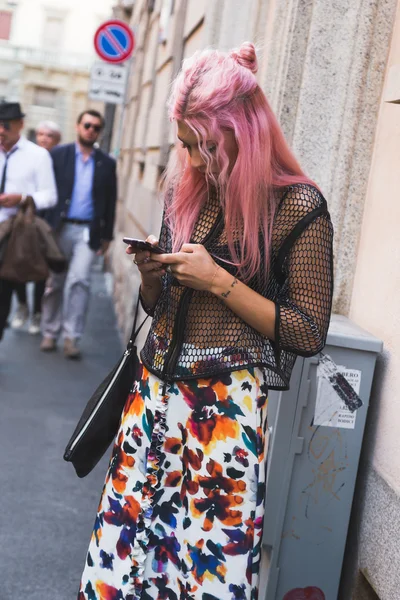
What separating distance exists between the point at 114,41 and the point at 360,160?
8.67m

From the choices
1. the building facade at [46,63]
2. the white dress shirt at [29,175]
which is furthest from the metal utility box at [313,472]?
the building facade at [46,63]

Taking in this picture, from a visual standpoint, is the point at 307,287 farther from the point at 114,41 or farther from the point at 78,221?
the point at 114,41

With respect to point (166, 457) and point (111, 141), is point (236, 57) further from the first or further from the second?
point (111, 141)

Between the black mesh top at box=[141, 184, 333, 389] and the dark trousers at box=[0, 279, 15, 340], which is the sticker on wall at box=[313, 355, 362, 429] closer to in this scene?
the black mesh top at box=[141, 184, 333, 389]

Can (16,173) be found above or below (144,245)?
above

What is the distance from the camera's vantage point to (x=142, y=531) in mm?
2553

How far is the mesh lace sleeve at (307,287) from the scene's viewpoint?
95.3 inches

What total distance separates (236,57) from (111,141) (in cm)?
2037

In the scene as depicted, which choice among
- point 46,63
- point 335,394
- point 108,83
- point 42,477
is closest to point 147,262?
point 335,394

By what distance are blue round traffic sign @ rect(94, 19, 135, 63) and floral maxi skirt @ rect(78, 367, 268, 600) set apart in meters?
10.0

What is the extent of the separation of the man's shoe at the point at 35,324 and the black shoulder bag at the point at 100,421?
6.60 meters

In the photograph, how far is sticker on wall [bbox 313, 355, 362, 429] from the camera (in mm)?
3297

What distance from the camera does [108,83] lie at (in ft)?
40.6

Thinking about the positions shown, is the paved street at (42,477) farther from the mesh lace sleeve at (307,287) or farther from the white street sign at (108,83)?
the white street sign at (108,83)
